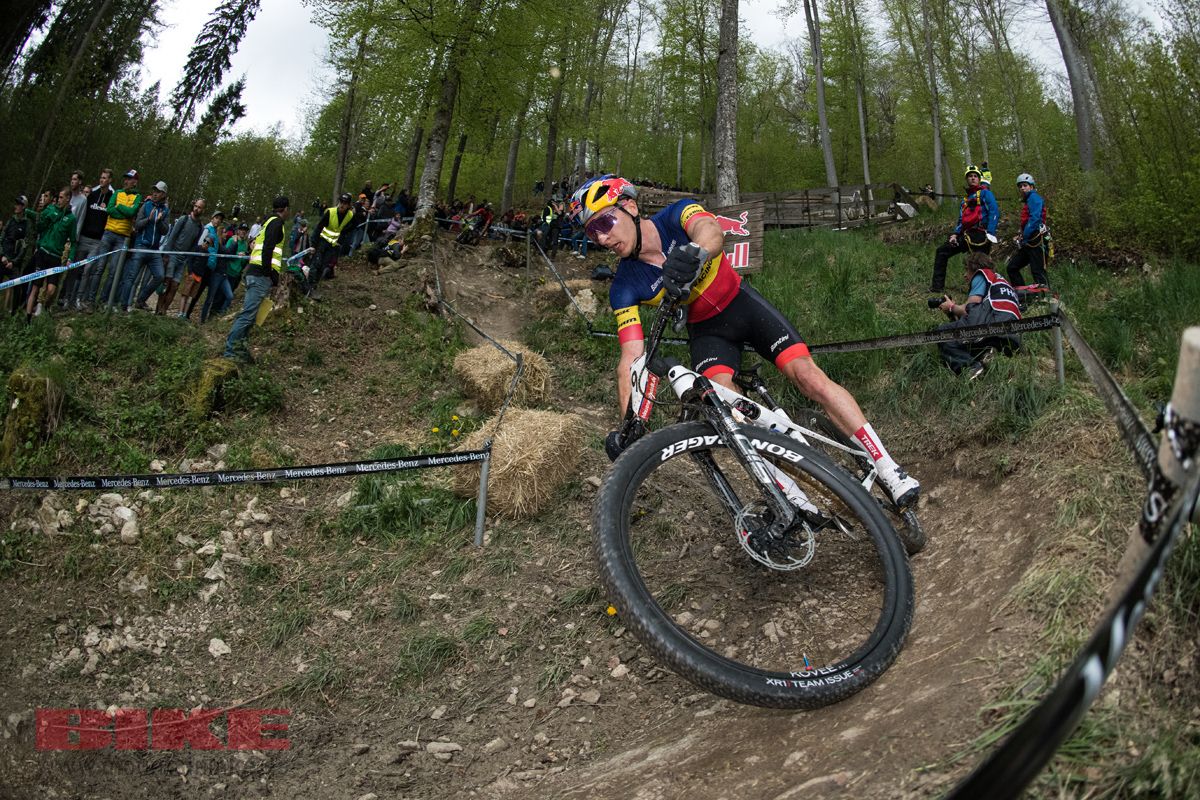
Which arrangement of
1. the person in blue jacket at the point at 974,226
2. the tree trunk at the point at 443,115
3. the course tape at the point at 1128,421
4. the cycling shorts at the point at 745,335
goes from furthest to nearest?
the tree trunk at the point at 443,115 → the person in blue jacket at the point at 974,226 → the cycling shorts at the point at 745,335 → the course tape at the point at 1128,421

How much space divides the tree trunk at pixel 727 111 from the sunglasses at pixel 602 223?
34.4ft

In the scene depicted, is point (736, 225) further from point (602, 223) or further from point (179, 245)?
point (179, 245)

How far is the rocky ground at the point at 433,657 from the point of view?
121 inches

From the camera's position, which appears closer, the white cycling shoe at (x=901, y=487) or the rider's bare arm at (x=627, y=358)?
the white cycling shoe at (x=901, y=487)

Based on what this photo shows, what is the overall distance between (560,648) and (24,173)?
24.0m

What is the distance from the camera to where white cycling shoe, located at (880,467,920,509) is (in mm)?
4195

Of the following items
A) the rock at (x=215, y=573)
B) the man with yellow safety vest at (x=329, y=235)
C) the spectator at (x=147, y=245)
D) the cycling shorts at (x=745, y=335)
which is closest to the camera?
the cycling shorts at (x=745, y=335)

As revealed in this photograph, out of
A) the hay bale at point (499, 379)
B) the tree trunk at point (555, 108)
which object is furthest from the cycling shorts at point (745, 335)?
the tree trunk at point (555, 108)

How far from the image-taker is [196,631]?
5434 millimetres

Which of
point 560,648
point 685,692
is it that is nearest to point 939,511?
point 685,692

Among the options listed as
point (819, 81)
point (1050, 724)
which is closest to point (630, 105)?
point (819, 81)

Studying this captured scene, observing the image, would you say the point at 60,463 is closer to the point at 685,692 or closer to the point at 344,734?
the point at 344,734

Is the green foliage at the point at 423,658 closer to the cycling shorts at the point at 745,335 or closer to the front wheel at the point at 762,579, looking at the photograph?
the front wheel at the point at 762,579

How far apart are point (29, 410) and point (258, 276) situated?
10.1ft
